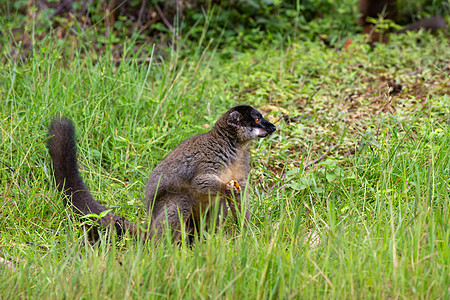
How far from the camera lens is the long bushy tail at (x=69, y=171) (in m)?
4.12

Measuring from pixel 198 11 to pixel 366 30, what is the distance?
268cm

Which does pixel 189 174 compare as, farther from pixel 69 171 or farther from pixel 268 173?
pixel 69 171

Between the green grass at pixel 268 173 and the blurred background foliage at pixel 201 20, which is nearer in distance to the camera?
the green grass at pixel 268 173

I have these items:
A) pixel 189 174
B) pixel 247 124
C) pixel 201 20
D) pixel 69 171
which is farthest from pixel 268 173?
pixel 201 20

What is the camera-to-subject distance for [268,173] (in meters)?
4.51

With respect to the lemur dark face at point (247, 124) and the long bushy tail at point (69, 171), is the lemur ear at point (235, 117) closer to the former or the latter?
the lemur dark face at point (247, 124)

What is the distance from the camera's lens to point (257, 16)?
8.52 metres

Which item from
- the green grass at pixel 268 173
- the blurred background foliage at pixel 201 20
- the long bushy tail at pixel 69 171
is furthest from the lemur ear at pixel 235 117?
the blurred background foliage at pixel 201 20

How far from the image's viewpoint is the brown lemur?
3871mm

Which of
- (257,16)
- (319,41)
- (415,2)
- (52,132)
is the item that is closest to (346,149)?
(52,132)

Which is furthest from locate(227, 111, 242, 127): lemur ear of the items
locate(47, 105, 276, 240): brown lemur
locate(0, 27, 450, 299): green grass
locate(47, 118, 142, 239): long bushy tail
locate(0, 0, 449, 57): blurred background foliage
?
locate(0, 0, 449, 57): blurred background foliage

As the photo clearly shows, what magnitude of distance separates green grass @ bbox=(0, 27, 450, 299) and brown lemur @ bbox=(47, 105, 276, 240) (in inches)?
8.5

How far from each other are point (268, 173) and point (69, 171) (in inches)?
63.8

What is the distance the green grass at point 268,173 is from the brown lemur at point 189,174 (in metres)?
0.22
